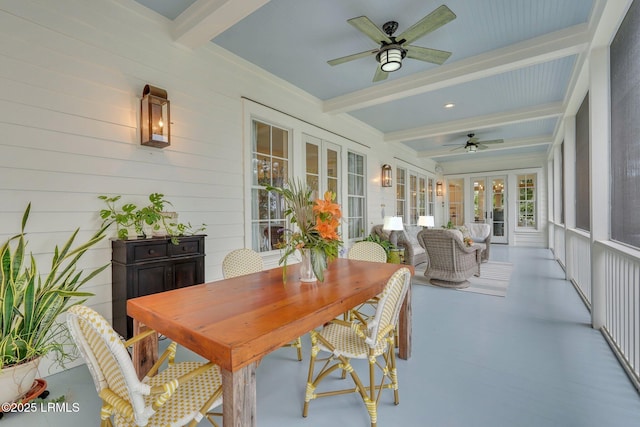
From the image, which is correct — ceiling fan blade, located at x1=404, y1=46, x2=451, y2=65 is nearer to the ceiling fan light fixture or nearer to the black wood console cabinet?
the ceiling fan light fixture

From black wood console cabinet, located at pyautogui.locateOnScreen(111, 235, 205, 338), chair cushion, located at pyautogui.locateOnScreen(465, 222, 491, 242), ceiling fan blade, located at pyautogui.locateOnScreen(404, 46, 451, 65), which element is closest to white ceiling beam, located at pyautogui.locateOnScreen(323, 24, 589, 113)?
ceiling fan blade, located at pyautogui.locateOnScreen(404, 46, 451, 65)

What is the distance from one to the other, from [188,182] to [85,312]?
84.0 inches

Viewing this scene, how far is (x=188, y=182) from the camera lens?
301cm

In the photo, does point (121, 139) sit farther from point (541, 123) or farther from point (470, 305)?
point (541, 123)

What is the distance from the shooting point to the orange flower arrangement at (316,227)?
1788mm

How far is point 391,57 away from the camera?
2828 millimetres

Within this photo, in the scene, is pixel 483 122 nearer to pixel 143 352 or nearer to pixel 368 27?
pixel 368 27

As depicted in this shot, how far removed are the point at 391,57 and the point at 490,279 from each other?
4.02 metres

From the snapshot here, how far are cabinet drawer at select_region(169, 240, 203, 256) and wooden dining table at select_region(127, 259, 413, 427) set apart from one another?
0.87 meters

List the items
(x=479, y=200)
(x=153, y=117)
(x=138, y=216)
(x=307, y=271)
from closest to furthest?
(x=307, y=271) < (x=138, y=216) < (x=153, y=117) < (x=479, y=200)

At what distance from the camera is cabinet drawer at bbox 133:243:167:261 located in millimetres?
2363

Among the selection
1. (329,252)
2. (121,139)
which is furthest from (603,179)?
(121,139)

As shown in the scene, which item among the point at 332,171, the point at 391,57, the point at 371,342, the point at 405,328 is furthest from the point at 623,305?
the point at 332,171

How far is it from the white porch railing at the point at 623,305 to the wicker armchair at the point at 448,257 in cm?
166
